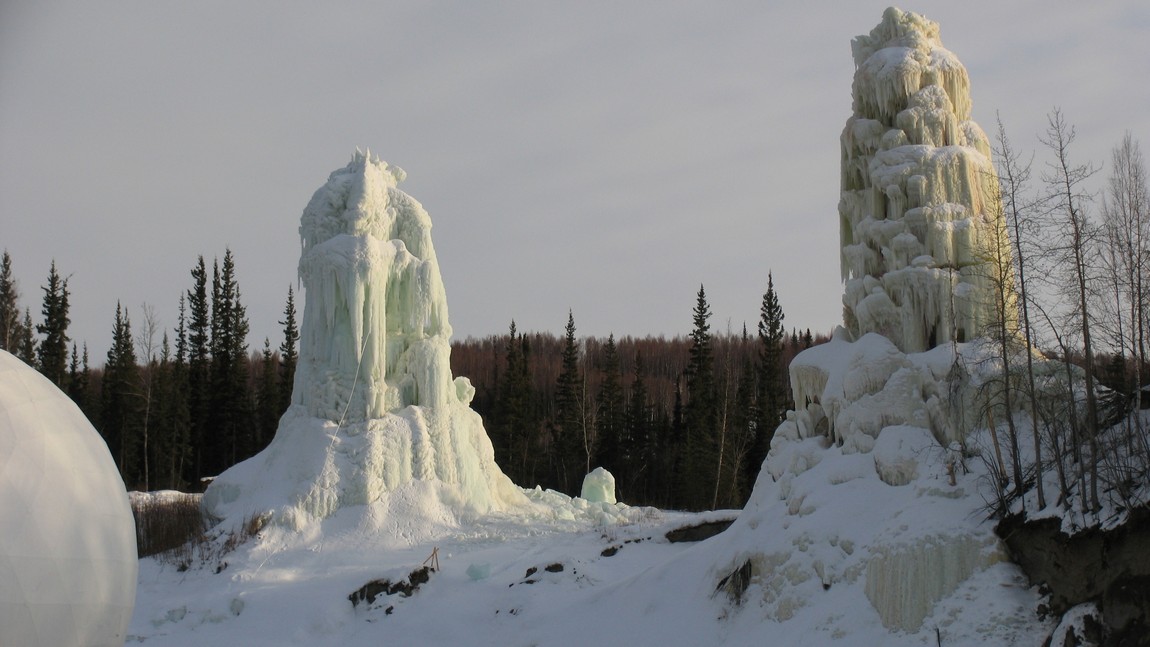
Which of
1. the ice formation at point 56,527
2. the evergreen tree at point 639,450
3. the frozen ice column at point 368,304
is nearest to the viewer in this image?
the ice formation at point 56,527

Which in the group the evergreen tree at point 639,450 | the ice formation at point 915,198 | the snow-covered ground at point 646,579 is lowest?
the snow-covered ground at point 646,579

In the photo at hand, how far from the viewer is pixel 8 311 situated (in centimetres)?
4956

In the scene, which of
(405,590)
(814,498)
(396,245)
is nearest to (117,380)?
(396,245)

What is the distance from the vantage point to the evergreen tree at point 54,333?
171ft

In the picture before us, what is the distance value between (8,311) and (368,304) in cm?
3112

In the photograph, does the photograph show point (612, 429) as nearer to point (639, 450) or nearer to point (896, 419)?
point (639, 450)

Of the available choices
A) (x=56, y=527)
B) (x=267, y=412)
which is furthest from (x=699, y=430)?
(x=56, y=527)

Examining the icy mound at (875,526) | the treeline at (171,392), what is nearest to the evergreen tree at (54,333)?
the treeline at (171,392)

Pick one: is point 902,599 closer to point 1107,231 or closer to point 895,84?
point 1107,231

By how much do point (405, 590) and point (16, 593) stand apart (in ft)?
43.9

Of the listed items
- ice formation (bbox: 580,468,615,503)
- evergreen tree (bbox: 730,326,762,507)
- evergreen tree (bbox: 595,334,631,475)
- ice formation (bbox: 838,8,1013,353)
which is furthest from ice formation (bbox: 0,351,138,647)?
evergreen tree (bbox: 595,334,631,475)

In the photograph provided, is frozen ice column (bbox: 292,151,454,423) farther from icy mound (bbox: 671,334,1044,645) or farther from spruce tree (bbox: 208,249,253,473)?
spruce tree (bbox: 208,249,253,473)

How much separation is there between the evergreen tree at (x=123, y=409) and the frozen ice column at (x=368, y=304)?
2283cm

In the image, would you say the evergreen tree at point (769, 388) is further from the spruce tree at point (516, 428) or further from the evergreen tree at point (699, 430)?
the spruce tree at point (516, 428)
